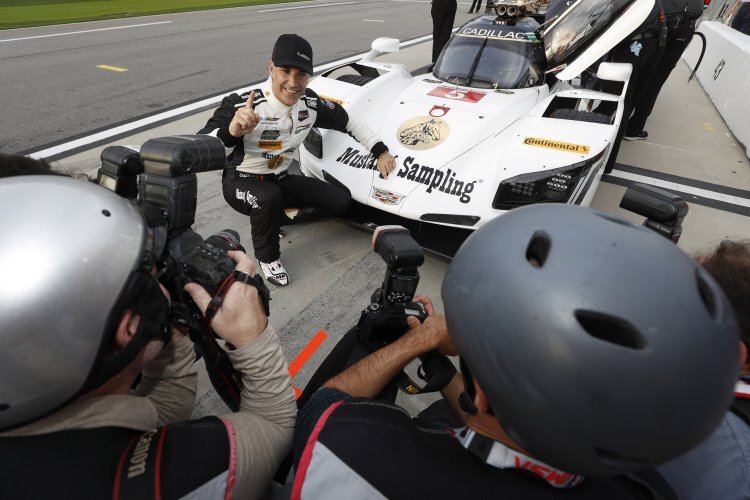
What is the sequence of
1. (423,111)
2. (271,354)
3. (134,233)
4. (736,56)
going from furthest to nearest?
1. (736,56)
2. (423,111)
3. (271,354)
4. (134,233)

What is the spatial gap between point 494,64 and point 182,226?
3518mm

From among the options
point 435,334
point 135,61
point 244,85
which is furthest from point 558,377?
point 135,61

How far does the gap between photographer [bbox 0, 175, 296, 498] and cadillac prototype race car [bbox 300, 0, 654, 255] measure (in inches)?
76.5

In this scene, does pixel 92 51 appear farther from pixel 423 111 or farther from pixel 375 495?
pixel 375 495

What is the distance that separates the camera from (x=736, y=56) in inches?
265

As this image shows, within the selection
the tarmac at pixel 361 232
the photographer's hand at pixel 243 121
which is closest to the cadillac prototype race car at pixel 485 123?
the tarmac at pixel 361 232

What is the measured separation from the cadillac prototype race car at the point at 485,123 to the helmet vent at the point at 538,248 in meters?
1.70

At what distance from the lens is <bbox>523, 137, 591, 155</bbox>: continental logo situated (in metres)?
2.61

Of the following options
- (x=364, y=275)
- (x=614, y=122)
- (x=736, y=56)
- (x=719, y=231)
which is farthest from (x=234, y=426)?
(x=736, y=56)

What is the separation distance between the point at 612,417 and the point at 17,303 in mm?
1099

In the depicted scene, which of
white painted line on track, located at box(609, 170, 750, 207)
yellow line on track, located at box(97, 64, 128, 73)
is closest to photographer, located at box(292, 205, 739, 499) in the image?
white painted line on track, located at box(609, 170, 750, 207)

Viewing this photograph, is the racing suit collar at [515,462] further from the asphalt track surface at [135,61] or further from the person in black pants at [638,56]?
the asphalt track surface at [135,61]

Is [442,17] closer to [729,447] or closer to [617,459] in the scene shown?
[729,447]

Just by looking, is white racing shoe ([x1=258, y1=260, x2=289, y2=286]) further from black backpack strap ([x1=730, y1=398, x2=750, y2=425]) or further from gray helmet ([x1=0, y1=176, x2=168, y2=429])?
black backpack strap ([x1=730, y1=398, x2=750, y2=425])
